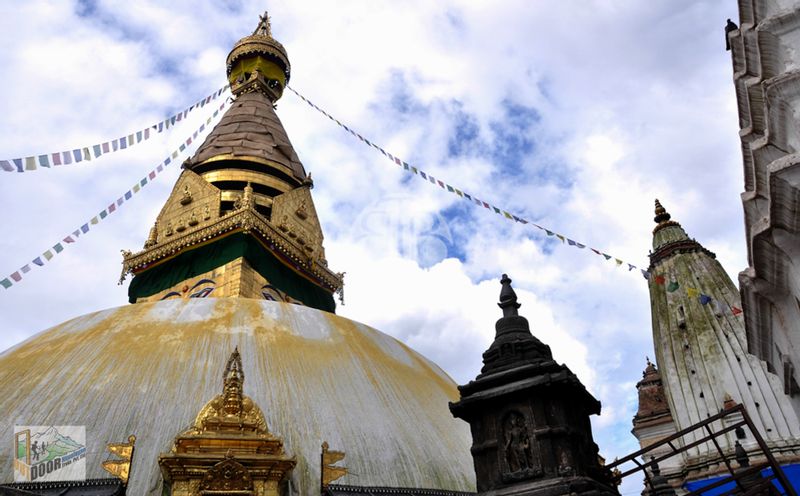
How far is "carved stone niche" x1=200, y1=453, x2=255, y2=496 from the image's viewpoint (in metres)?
7.77

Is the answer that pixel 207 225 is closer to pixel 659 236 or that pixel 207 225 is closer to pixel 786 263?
pixel 786 263

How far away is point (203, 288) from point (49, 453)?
9.77 meters

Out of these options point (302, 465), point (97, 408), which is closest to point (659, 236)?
point (302, 465)

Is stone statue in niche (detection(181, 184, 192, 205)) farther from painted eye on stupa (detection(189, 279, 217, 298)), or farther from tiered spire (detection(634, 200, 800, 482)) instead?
tiered spire (detection(634, 200, 800, 482))

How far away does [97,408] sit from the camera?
8.81 metres

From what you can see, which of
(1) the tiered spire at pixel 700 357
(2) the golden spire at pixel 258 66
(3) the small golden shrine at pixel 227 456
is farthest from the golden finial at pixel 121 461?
Result: (2) the golden spire at pixel 258 66

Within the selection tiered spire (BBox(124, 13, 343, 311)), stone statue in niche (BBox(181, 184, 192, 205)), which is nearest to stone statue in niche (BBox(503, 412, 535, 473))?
tiered spire (BBox(124, 13, 343, 311))

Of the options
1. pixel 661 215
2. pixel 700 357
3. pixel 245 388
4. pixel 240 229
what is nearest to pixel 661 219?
pixel 661 215

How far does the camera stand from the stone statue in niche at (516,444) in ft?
17.2

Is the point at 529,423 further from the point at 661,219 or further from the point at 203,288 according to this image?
the point at 661,219

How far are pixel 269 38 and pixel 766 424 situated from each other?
24.3 meters

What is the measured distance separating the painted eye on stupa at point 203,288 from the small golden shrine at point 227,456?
952 centimetres

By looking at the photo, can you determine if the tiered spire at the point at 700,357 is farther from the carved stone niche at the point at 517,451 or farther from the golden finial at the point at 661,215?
the carved stone niche at the point at 517,451

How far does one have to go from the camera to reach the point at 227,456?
788cm
